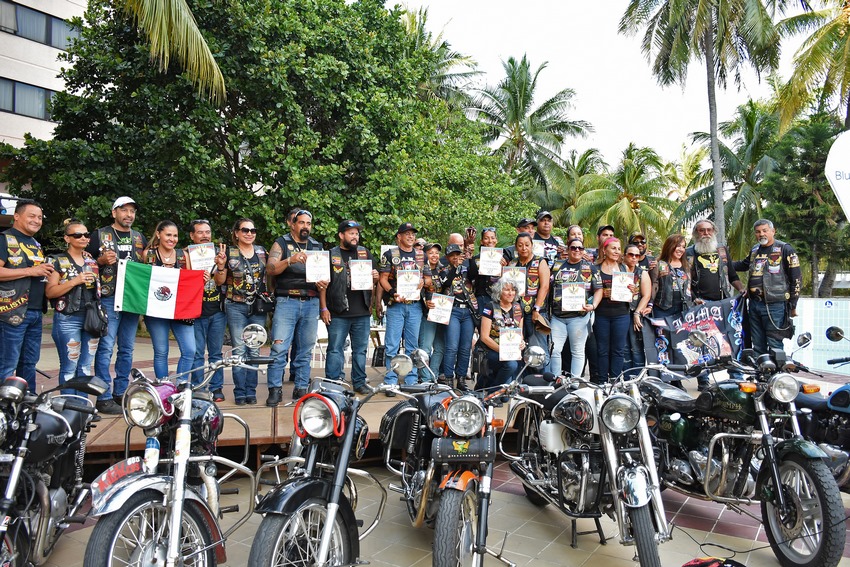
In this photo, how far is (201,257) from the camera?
5.99 meters

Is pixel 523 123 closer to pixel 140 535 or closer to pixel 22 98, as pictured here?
pixel 22 98

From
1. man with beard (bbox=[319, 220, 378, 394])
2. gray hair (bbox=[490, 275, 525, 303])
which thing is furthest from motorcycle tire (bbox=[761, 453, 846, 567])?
man with beard (bbox=[319, 220, 378, 394])

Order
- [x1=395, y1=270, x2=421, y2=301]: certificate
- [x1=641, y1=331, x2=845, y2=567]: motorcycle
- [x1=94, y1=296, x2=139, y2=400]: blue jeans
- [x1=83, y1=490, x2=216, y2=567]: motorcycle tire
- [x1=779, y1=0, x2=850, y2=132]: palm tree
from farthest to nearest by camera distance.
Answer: [x1=779, y1=0, x2=850, y2=132]: palm tree, [x1=395, y1=270, x2=421, y2=301]: certificate, [x1=94, y1=296, x2=139, y2=400]: blue jeans, [x1=641, y1=331, x2=845, y2=567]: motorcycle, [x1=83, y1=490, x2=216, y2=567]: motorcycle tire

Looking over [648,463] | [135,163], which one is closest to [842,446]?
[648,463]

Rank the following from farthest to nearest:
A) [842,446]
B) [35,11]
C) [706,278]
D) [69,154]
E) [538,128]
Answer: [538,128] → [35,11] → [69,154] → [706,278] → [842,446]

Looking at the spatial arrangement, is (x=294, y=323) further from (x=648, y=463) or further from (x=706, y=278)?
(x=706, y=278)

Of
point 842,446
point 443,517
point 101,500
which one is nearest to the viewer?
point 101,500

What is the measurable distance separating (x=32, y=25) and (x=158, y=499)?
31828 millimetres

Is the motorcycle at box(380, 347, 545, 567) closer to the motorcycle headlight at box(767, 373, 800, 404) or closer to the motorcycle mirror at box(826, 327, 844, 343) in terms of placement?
the motorcycle headlight at box(767, 373, 800, 404)

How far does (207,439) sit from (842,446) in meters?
4.25

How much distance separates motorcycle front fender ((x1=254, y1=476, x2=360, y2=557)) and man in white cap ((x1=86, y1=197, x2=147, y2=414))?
3387mm

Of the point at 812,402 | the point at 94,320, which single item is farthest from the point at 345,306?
the point at 812,402

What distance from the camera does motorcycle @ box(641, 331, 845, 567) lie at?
344 cm

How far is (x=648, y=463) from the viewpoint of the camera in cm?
342
